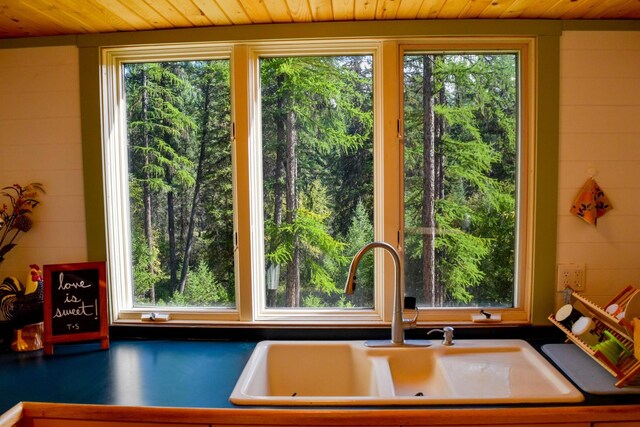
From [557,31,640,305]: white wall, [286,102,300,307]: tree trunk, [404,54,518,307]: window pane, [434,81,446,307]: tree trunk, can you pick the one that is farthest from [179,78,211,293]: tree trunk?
[557,31,640,305]: white wall

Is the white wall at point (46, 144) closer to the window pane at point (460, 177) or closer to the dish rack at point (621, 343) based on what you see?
the window pane at point (460, 177)

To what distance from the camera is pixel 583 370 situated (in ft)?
4.59

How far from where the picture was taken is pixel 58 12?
4.97ft

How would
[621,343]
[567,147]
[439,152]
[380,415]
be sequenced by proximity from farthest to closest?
[439,152]
[567,147]
[621,343]
[380,415]

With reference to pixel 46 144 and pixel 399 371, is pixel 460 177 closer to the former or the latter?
pixel 399 371

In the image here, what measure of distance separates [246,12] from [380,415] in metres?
1.45

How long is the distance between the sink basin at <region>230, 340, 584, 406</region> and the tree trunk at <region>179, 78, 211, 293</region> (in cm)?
50

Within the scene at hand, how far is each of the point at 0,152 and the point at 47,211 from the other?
0.33 m

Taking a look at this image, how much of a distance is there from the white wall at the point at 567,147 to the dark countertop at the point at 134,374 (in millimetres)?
430

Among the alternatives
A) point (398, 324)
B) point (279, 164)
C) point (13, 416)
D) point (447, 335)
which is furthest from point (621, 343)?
point (13, 416)

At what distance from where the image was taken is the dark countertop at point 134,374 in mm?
1285

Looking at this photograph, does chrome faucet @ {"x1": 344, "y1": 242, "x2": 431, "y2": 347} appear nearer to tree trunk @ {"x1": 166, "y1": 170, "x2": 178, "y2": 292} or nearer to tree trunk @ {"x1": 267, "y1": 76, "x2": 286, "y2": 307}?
tree trunk @ {"x1": 267, "y1": 76, "x2": 286, "y2": 307}

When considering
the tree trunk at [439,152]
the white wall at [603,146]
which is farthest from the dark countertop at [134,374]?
the tree trunk at [439,152]

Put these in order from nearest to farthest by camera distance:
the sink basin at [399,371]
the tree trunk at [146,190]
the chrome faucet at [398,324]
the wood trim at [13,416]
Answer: the wood trim at [13,416], the sink basin at [399,371], the chrome faucet at [398,324], the tree trunk at [146,190]
